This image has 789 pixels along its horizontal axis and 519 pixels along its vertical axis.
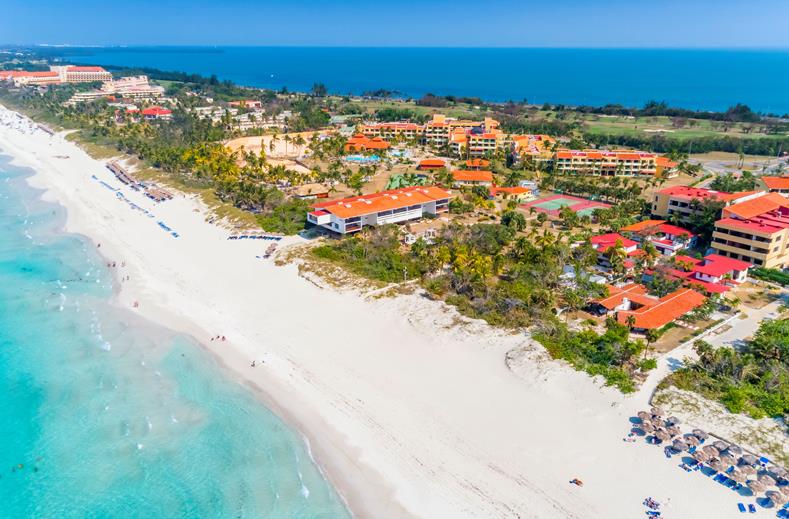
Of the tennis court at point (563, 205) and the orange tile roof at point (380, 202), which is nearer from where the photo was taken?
the orange tile roof at point (380, 202)

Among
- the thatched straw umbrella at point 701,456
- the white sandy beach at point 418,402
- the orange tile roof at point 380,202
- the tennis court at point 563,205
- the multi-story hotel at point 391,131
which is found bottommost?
the white sandy beach at point 418,402

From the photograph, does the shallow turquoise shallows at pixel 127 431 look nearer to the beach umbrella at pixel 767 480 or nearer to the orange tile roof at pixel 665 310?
the beach umbrella at pixel 767 480

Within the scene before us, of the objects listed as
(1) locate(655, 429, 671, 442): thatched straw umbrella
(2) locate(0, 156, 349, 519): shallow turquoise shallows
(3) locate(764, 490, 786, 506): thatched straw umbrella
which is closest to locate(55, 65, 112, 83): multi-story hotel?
(2) locate(0, 156, 349, 519): shallow turquoise shallows

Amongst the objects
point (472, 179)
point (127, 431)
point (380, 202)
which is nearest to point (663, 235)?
point (472, 179)

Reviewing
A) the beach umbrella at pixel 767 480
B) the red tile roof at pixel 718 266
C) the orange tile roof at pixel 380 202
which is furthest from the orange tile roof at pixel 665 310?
the orange tile roof at pixel 380 202

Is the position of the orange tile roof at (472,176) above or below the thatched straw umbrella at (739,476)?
above

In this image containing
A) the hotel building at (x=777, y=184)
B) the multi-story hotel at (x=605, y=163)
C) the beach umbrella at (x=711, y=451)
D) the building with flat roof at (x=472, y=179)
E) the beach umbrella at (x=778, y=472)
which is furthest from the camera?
the multi-story hotel at (x=605, y=163)

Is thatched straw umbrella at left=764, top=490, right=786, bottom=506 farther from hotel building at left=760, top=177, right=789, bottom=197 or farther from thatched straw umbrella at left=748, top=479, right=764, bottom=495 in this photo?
hotel building at left=760, top=177, right=789, bottom=197
